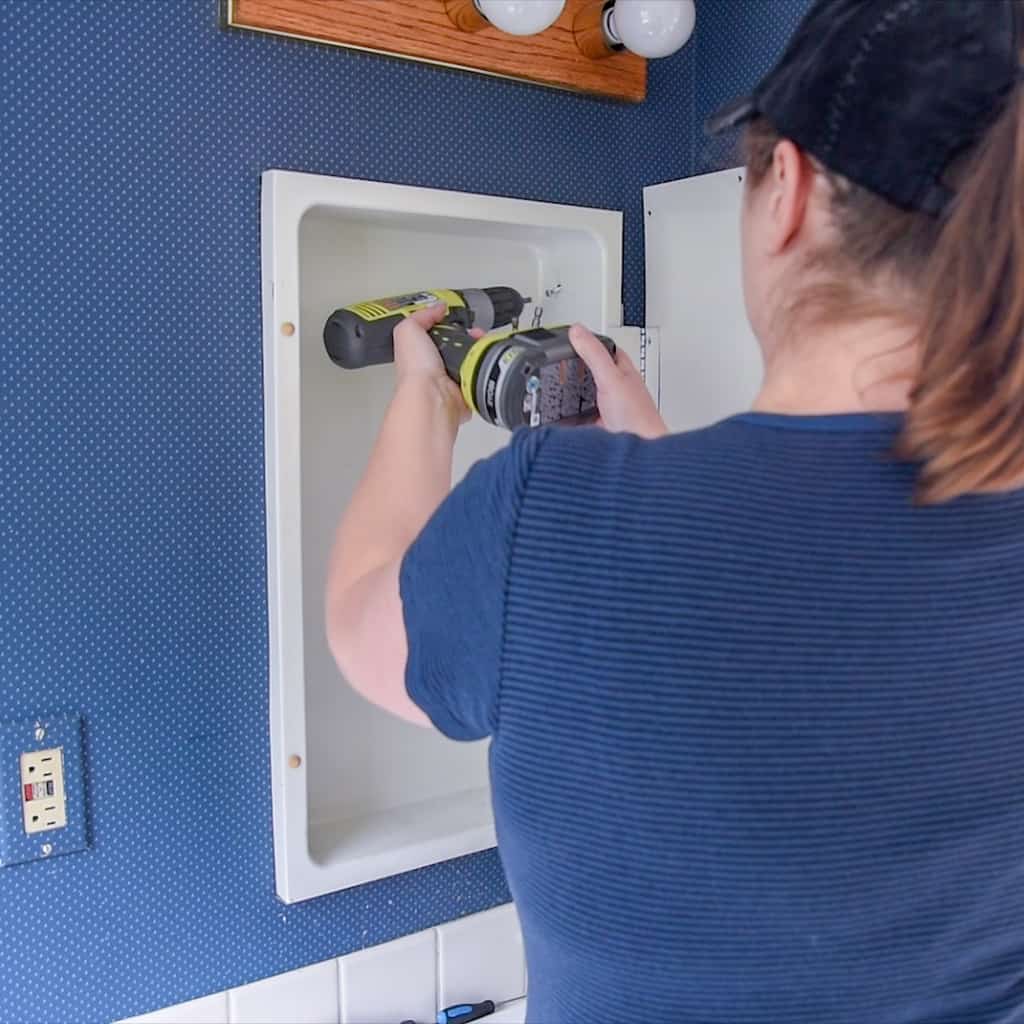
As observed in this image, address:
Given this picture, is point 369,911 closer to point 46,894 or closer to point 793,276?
point 46,894

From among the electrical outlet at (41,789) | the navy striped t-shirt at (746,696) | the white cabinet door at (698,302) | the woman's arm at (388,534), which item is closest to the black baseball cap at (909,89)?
the navy striped t-shirt at (746,696)

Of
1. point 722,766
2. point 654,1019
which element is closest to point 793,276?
point 722,766

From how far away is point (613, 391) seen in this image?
2.68 feet

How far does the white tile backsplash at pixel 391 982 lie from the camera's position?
996mm

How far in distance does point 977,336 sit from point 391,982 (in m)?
0.85

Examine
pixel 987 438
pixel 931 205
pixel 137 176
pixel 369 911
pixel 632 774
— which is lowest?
pixel 369 911

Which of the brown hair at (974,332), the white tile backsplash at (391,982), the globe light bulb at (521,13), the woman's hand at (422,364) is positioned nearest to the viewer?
the brown hair at (974,332)

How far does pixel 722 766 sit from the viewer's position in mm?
456

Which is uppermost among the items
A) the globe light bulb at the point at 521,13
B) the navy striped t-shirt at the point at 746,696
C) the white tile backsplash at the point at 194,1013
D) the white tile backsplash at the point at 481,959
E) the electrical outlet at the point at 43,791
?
the globe light bulb at the point at 521,13

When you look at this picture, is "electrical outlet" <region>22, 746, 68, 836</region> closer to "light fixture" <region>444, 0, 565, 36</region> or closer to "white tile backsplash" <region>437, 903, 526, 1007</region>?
"white tile backsplash" <region>437, 903, 526, 1007</region>

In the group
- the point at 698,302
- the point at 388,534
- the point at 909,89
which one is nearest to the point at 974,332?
the point at 909,89

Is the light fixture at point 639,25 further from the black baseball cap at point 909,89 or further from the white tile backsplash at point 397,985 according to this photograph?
the white tile backsplash at point 397,985

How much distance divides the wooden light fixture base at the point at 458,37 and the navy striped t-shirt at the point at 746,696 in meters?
0.55

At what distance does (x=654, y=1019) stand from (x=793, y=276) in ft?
1.21
